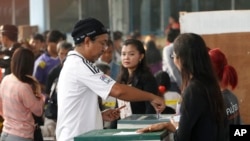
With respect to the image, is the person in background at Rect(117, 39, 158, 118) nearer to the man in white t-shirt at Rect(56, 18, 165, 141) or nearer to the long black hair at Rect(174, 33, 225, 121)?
the man in white t-shirt at Rect(56, 18, 165, 141)

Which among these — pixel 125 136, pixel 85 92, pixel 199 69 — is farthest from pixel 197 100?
pixel 85 92

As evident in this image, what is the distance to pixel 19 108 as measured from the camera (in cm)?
768

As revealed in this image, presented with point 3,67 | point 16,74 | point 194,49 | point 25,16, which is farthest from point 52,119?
point 25,16

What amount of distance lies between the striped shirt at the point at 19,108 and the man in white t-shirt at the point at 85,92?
187 cm

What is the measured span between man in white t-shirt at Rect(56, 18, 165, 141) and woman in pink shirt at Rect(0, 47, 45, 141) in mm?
1867

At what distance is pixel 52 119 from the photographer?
9906mm

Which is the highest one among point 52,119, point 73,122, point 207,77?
point 207,77

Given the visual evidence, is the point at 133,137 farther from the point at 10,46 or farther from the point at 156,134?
the point at 10,46

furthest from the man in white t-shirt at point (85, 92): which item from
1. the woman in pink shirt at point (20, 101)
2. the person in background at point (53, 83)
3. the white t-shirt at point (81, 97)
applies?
the person in background at point (53, 83)

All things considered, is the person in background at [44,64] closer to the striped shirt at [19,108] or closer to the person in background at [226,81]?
the striped shirt at [19,108]

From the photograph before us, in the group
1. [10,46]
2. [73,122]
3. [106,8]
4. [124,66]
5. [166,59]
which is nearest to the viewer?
[73,122]

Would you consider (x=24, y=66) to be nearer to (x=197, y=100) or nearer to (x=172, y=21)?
(x=197, y=100)

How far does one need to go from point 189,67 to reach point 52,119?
491cm

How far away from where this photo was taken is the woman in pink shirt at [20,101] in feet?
25.0
